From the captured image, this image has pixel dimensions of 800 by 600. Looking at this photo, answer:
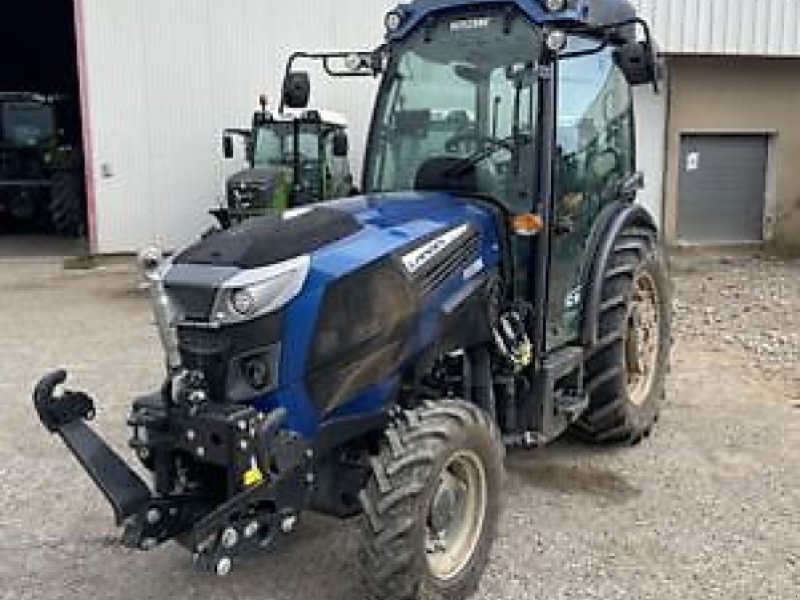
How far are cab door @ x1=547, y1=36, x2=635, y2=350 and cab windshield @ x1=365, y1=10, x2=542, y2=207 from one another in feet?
0.65

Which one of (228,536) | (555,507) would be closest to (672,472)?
(555,507)

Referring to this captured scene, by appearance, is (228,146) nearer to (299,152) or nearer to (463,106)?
(299,152)

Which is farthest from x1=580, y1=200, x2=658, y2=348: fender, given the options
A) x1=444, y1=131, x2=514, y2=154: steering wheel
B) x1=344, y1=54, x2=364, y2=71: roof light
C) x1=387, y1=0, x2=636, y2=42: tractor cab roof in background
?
x1=344, y1=54, x2=364, y2=71: roof light

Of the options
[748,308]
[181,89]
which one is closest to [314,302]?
[748,308]

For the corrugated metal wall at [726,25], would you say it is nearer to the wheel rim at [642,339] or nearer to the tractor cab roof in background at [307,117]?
the tractor cab roof in background at [307,117]

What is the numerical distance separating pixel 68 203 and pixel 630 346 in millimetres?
12264

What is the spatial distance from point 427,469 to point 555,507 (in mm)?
1450

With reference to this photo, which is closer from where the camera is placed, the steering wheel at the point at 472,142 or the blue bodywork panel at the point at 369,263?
the blue bodywork panel at the point at 369,263

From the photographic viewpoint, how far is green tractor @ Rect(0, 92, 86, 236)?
16078 millimetres

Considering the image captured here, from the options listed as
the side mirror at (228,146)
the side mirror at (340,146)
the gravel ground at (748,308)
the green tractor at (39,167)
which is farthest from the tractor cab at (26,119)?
the gravel ground at (748,308)

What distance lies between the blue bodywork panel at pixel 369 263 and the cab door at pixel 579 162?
51cm

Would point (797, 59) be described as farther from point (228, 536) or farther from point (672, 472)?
Result: point (228, 536)

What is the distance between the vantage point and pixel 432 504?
12.4 feet

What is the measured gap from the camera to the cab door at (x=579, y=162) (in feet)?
15.9
